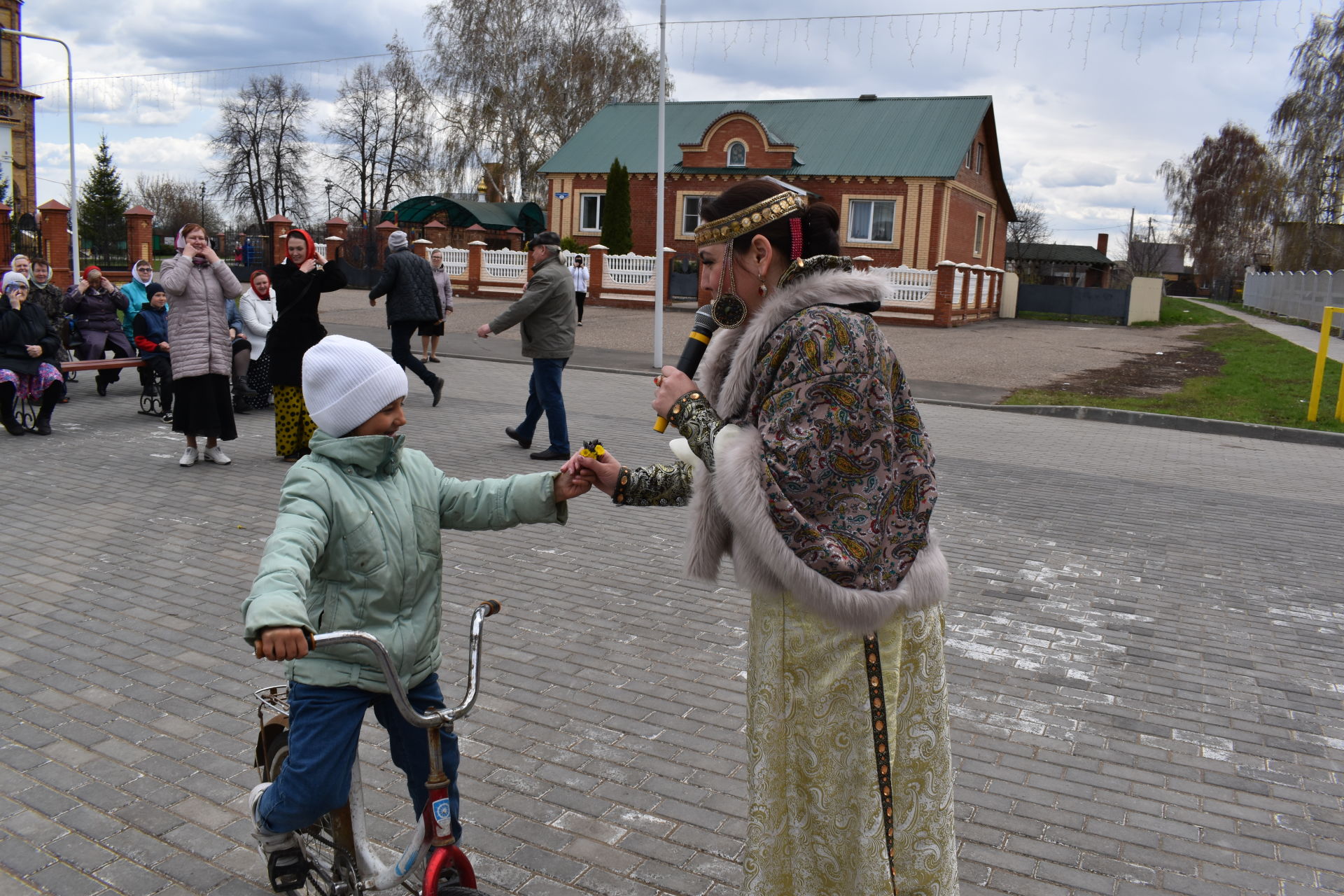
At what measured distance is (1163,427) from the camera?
1488 centimetres

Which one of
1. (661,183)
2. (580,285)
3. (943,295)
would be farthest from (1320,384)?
(580,285)

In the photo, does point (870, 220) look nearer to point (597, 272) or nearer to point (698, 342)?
point (597, 272)

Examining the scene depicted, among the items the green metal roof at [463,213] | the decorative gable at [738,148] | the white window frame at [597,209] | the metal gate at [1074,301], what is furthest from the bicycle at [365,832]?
the green metal roof at [463,213]

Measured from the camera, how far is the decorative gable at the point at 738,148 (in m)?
36.9

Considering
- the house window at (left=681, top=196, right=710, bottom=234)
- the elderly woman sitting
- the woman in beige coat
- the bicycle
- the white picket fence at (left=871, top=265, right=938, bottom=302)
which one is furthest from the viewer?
the house window at (left=681, top=196, right=710, bottom=234)

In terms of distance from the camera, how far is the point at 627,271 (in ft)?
106

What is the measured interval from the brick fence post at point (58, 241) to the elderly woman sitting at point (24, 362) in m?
16.9

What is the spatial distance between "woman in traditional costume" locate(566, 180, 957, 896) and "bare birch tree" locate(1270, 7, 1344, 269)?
45.8m

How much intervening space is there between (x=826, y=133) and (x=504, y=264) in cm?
1312

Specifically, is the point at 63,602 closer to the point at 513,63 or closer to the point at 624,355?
the point at 624,355

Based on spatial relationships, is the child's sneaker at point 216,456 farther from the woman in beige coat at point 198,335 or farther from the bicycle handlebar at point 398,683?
the bicycle handlebar at point 398,683

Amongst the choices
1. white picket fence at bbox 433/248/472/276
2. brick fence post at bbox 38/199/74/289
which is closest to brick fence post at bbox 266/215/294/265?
brick fence post at bbox 38/199/74/289

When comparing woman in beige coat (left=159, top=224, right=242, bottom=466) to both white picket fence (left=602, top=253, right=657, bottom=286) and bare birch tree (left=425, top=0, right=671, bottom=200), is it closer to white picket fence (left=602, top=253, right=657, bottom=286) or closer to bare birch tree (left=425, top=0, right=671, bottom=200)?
white picket fence (left=602, top=253, right=657, bottom=286)

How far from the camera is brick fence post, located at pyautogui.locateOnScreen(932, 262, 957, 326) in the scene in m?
29.5
